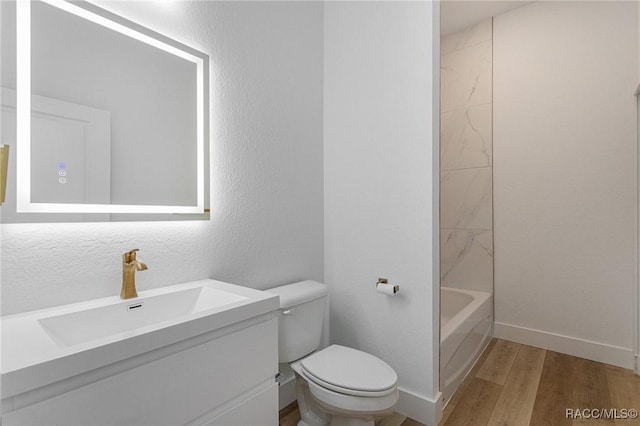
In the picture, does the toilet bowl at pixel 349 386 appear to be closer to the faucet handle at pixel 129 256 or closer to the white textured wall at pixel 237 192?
the white textured wall at pixel 237 192

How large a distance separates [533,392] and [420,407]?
0.80 m

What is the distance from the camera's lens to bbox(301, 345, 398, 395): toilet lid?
53.8 inches

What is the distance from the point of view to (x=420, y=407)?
1.73 metres

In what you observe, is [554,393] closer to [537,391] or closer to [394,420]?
[537,391]

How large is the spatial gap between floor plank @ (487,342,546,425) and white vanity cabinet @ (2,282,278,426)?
52.8 inches

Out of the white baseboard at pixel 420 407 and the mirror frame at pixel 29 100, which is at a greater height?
the mirror frame at pixel 29 100

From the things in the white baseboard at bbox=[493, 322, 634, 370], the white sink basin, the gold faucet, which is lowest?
the white baseboard at bbox=[493, 322, 634, 370]

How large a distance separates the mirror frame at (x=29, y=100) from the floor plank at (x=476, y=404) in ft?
5.64

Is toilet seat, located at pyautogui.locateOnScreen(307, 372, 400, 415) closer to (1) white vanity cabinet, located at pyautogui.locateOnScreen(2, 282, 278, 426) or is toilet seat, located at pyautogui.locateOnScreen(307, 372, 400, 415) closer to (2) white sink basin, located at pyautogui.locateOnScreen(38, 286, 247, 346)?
(1) white vanity cabinet, located at pyautogui.locateOnScreen(2, 282, 278, 426)

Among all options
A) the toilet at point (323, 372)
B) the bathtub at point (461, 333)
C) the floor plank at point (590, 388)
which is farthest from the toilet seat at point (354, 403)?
the floor plank at point (590, 388)

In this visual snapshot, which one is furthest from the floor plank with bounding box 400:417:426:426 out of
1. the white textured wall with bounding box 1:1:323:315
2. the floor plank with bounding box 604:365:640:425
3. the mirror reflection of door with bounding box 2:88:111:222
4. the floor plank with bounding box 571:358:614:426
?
the mirror reflection of door with bounding box 2:88:111:222

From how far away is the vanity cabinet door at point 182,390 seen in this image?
735 millimetres

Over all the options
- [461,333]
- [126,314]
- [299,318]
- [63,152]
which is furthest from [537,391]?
[63,152]

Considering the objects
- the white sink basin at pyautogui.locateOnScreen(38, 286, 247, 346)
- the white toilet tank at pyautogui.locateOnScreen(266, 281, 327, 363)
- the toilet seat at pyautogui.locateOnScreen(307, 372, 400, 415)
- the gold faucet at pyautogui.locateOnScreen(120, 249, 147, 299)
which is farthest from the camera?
the white toilet tank at pyautogui.locateOnScreen(266, 281, 327, 363)
